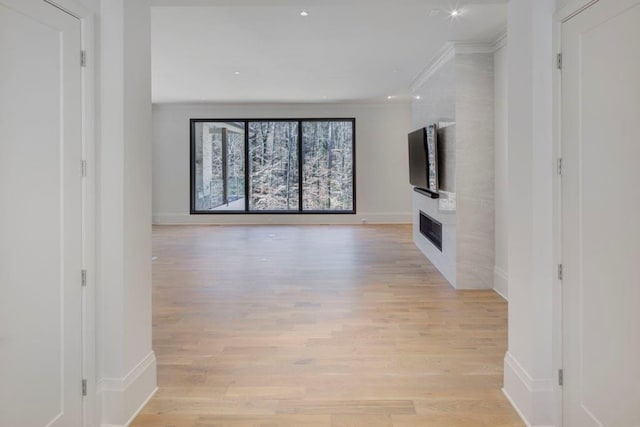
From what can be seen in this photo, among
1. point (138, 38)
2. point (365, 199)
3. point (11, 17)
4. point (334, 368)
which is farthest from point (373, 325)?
point (365, 199)

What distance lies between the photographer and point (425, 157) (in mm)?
6371

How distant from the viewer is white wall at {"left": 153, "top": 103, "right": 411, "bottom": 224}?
10.8 metres

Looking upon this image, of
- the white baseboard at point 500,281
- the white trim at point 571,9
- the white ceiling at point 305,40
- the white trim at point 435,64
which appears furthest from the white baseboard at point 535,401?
the white trim at point 435,64

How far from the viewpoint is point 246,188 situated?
36.3 feet

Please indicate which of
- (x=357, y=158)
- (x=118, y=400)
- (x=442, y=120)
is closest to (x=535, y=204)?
(x=118, y=400)

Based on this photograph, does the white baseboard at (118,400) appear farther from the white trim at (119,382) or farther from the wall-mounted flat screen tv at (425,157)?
the wall-mounted flat screen tv at (425,157)

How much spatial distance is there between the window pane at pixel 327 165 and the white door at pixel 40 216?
9.04 m

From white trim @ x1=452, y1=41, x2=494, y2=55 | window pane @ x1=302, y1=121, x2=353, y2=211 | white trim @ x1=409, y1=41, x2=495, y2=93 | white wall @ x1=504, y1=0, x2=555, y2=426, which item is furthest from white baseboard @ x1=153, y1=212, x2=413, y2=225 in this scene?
white wall @ x1=504, y1=0, x2=555, y2=426

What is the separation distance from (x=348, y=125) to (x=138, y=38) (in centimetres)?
881

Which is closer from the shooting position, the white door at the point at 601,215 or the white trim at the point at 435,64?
the white door at the point at 601,215

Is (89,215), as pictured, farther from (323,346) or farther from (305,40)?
(305,40)

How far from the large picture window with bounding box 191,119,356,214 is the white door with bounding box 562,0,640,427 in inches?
352

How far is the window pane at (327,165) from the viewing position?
11.0 metres

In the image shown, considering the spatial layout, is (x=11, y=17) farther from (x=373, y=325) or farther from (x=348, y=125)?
(x=348, y=125)
